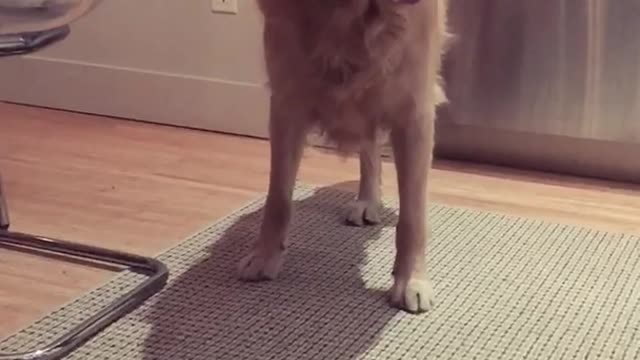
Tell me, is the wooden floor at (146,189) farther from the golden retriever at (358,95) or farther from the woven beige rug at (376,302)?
the golden retriever at (358,95)

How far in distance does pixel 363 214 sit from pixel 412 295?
16.5 inches

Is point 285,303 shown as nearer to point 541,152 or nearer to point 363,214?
point 363,214

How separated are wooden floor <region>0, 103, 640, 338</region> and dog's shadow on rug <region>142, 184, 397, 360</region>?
17 centimetres

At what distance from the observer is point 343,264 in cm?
182

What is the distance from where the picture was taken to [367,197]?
2.05 meters

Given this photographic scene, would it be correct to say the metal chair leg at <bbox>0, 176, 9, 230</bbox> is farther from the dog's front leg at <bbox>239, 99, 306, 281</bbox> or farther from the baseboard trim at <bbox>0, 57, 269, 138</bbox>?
the baseboard trim at <bbox>0, 57, 269, 138</bbox>

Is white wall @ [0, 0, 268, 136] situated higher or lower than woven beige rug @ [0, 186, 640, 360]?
higher

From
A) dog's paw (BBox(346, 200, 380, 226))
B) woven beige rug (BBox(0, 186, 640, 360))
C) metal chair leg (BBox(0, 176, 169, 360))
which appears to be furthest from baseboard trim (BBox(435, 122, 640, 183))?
metal chair leg (BBox(0, 176, 169, 360))

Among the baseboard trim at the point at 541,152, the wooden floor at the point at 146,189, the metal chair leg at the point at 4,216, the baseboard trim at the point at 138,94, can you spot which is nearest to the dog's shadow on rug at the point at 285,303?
the wooden floor at the point at 146,189

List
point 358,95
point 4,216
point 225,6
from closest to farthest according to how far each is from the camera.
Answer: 1. point 358,95
2. point 4,216
3. point 225,6

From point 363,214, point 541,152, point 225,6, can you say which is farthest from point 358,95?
point 225,6

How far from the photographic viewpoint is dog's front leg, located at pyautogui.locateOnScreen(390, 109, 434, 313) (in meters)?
1.65

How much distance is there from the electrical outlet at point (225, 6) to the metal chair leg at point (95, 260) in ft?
3.05

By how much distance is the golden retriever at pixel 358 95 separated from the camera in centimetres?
154
